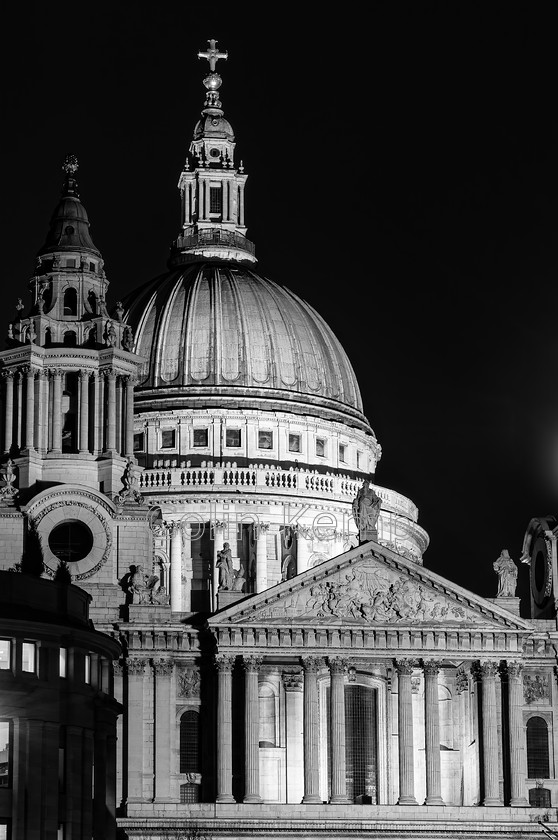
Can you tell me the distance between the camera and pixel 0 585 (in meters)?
118

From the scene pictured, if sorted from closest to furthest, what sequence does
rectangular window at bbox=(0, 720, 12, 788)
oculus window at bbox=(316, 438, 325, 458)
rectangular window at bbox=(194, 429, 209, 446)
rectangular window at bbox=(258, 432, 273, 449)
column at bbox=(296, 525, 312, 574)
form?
rectangular window at bbox=(0, 720, 12, 788) < column at bbox=(296, 525, 312, 574) < rectangular window at bbox=(194, 429, 209, 446) < rectangular window at bbox=(258, 432, 273, 449) < oculus window at bbox=(316, 438, 325, 458)

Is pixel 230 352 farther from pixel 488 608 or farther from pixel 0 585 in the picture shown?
pixel 0 585

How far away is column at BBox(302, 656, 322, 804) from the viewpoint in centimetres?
14438

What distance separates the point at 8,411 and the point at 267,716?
72.9 ft

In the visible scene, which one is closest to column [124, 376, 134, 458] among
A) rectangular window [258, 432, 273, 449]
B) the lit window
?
rectangular window [258, 432, 273, 449]

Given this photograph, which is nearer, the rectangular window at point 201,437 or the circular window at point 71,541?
the circular window at point 71,541

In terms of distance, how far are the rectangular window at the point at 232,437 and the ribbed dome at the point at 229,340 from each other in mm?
2867

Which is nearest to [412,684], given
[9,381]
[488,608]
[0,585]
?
[488,608]

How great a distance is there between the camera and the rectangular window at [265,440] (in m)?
173

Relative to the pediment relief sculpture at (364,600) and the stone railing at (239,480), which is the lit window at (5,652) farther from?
the stone railing at (239,480)

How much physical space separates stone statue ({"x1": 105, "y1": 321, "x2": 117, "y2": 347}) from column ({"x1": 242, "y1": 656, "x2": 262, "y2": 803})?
1994cm

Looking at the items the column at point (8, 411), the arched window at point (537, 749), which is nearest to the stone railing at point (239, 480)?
the column at point (8, 411)

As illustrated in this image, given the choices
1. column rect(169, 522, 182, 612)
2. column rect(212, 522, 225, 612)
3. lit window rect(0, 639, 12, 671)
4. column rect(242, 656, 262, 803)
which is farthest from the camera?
column rect(212, 522, 225, 612)

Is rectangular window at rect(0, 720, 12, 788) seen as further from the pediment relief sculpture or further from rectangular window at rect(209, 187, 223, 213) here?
rectangular window at rect(209, 187, 223, 213)
